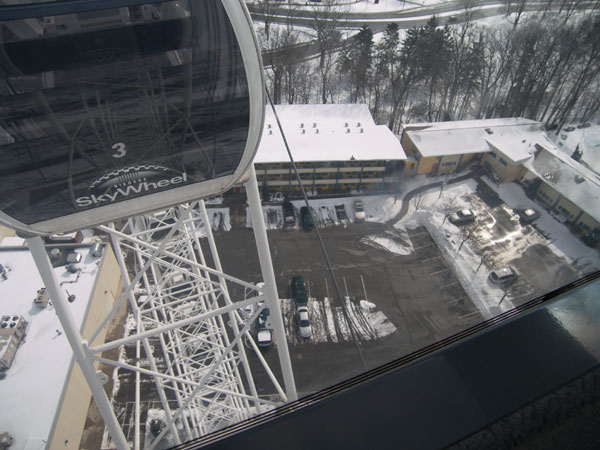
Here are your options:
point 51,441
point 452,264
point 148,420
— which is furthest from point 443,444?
point 452,264

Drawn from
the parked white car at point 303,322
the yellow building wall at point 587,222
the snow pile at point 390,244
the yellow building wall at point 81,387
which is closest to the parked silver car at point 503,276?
the snow pile at point 390,244

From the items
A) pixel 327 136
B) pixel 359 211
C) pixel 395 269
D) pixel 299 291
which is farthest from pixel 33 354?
pixel 327 136

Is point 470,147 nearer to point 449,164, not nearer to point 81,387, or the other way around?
point 449,164

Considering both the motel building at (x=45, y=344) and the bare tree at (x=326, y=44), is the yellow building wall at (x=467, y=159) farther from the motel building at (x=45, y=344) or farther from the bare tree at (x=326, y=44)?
the motel building at (x=45, y=344)

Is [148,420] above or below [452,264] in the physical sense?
below

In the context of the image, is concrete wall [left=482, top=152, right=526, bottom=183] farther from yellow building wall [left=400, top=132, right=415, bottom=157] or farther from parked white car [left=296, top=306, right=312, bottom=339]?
parked white car [left=296, top=306, right=312, bottom=339]

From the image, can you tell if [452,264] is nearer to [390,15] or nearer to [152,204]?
[152,204]
